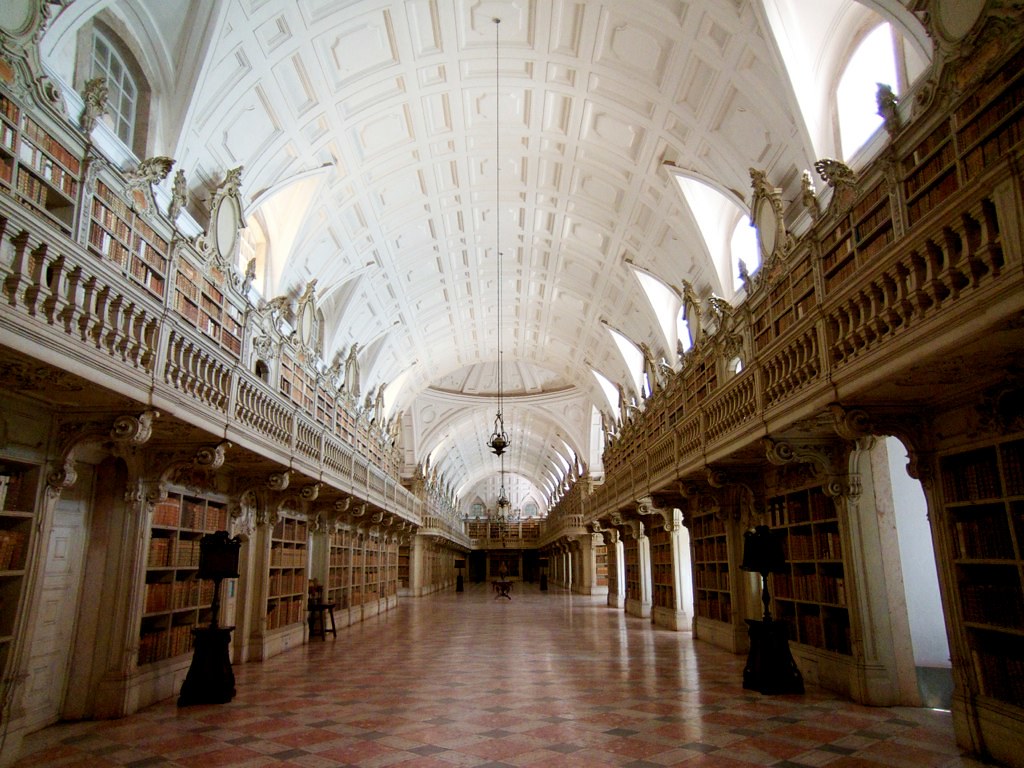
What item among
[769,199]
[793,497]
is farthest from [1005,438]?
[769,199]

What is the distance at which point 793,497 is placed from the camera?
955cm

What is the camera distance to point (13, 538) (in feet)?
19.6

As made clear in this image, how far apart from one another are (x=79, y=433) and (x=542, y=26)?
10.1m

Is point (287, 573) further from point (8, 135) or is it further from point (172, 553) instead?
point (8, 135)

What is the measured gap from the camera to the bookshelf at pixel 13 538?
19.2ft

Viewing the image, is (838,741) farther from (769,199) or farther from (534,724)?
(769,199)

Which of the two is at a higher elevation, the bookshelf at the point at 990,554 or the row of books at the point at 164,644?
the bookshelf at the point at 990,554

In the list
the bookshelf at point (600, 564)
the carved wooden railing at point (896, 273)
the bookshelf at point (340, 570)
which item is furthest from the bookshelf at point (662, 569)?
the bookshelf at point (600, 564)

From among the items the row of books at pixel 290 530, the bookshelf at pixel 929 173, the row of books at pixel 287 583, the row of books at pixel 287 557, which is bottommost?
the row of books at pixel 287 583

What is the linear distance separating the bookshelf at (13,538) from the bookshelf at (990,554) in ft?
27.3

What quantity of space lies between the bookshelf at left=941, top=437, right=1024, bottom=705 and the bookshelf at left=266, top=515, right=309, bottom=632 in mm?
10231

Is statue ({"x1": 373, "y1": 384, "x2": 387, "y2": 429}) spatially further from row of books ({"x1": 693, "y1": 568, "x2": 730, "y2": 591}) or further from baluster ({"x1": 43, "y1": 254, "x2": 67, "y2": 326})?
baluster ({"x1": 43, "y1": 254, "x2": 67, "y2": 326})

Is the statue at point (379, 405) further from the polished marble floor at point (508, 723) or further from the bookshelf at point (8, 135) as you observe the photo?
the bookshelf at point (8, 135)

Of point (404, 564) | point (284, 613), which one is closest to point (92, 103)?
point (284, 613)
